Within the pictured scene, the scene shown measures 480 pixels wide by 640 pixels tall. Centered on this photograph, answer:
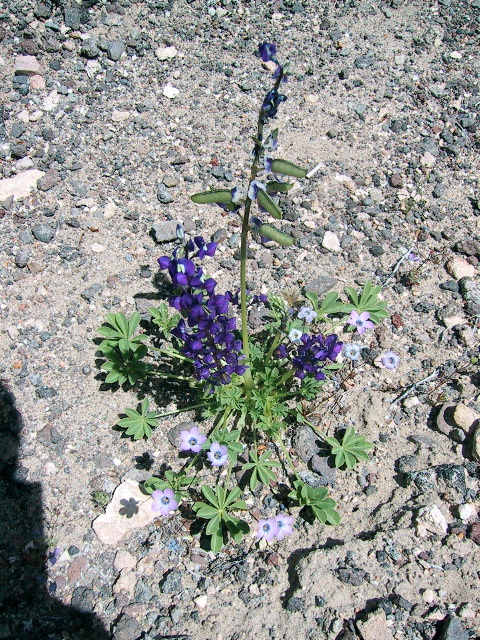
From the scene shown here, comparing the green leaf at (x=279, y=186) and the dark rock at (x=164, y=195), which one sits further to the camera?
the dark rock at (x=164, y=195)

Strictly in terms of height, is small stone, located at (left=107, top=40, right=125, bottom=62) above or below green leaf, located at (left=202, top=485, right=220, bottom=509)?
above

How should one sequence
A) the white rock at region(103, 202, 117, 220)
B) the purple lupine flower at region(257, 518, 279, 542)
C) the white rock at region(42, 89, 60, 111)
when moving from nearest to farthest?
1. the purple lupine flower at region(257, 518, 279, 542)
2. the white rock at region(103, 202, 117, 220)
3. the white rock at region(42, 89, 60, 111)

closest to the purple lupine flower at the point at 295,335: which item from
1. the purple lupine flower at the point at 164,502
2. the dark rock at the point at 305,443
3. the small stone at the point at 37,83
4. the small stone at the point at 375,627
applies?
the dark rock at the point at 305,443

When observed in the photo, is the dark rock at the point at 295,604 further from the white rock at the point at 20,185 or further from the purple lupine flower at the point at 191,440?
the white rock at the point at 20,185

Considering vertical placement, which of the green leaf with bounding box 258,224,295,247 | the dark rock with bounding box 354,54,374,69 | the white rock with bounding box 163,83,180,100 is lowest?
the white rock with bounding box 163,83,180,100

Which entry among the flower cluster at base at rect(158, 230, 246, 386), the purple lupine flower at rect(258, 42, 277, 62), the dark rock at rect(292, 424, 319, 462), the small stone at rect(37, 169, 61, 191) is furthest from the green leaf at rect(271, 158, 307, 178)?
the small stone at rect(37, 169, 61, 191)

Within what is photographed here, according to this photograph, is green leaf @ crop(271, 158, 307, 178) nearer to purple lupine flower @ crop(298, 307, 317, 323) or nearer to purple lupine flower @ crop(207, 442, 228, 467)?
purple lupine flower @ crop(298, 307, 317, 323)

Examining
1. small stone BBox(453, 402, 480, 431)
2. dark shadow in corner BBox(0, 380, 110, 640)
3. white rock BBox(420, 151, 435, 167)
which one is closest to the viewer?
dark shadow in corner BBox(0, 380, 110, 640)

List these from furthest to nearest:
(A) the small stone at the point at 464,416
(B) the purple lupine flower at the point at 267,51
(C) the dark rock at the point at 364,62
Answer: (C) the dark rock at the point at 364,62
(A) the small stone at the point at 464,416
(B) the purple lupine flower at the point at 267,51

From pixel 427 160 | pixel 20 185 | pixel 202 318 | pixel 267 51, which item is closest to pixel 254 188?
pixel 267 51
